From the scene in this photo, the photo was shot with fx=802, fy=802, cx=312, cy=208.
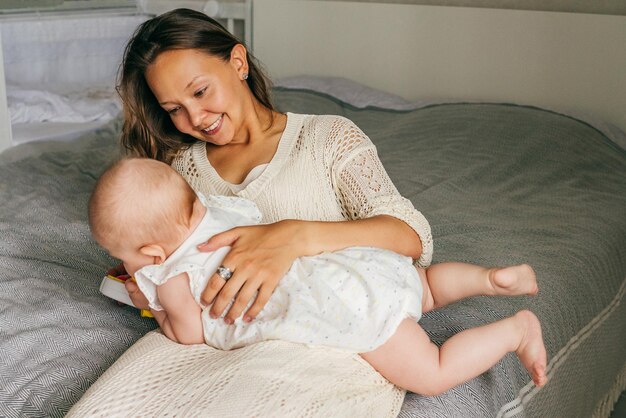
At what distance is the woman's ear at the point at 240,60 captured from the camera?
148cm

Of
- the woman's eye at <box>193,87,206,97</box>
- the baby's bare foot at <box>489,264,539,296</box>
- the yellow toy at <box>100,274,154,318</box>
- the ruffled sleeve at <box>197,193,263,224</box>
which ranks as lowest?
the yellow toy at <box>100,274,154,318</box>

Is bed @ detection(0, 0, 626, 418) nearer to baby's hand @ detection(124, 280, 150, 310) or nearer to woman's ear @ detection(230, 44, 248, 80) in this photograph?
baby's hand @ detection(124, 280, 150, 310)

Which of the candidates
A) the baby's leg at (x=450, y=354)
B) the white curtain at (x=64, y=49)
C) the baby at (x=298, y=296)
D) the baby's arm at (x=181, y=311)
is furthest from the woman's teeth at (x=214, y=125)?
the white curtain at (x=64, y=49)

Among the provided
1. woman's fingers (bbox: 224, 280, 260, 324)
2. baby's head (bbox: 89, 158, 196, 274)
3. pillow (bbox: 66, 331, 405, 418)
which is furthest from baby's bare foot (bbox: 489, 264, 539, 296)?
baby's head (bbox: 89, 158, 196, 274)

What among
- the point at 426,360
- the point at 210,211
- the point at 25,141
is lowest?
the point at 25,141

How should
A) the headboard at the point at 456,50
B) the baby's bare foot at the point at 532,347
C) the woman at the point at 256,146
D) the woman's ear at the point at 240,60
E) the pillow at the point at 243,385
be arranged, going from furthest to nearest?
the headboard at the point at 456,50 → the woman's ear at the point at 240,60 → the woman at the point at 256,146 → the baby's bare foot at the point at 532,347 → the pillow at the point at 243,385

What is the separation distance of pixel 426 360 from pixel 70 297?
0.67m

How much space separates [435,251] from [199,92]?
1.99ft

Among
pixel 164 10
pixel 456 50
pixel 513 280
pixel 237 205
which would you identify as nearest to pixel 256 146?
pixel 237 205

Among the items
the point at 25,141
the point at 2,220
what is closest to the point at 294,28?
the point at 25,141

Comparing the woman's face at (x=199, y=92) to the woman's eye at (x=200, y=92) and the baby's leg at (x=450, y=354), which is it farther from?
the baby's leg at (x=450, y=354)

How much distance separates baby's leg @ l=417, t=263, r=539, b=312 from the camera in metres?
1.25

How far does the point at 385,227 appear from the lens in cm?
131

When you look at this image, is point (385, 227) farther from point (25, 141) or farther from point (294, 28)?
point (294, 28)
